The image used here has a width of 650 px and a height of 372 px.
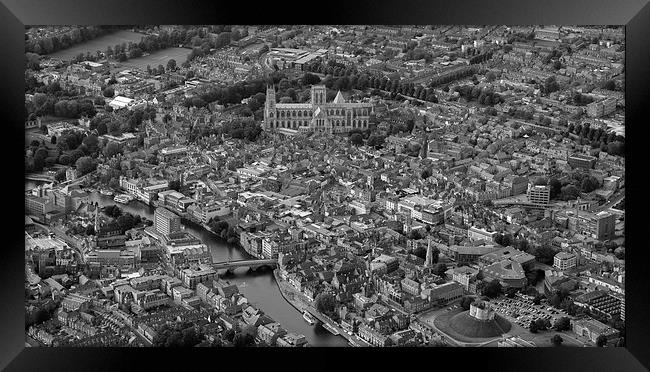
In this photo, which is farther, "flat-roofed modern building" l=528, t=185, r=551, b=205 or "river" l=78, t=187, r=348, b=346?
"flat-roofed modern building" l=528, t=185, r=551, b=205

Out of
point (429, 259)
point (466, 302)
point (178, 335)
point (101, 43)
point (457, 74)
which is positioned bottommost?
point (178, 335)

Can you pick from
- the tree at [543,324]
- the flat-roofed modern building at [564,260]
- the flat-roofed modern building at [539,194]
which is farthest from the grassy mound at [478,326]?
the flat-roofed modern building at [539,194]

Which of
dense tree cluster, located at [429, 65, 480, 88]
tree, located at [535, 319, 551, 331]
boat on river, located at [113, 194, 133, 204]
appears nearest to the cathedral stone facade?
dense tree cluster, located at [429, 65, 480, 88]

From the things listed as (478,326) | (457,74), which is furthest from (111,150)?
(478,326)

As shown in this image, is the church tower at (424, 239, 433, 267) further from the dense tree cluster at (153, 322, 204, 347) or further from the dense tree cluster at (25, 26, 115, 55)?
the dense tree cluster at (25, 26, 115, 55)

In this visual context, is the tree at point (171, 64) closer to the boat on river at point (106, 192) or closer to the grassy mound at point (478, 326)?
the boat on river at point (106, 192)
